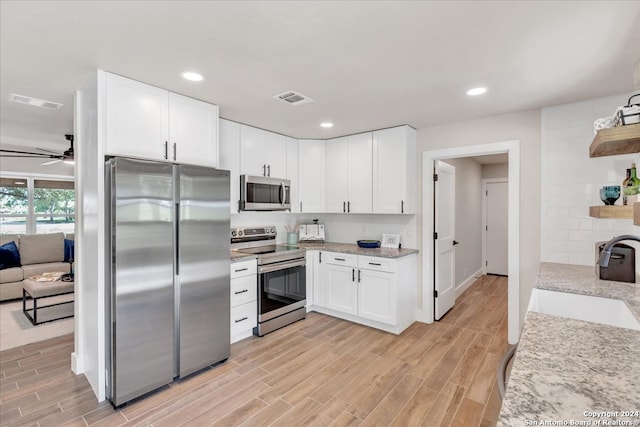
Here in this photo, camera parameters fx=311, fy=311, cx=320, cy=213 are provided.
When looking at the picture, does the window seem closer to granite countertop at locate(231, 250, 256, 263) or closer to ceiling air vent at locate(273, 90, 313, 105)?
granite countertop at locate(231, 250, 256, 263)

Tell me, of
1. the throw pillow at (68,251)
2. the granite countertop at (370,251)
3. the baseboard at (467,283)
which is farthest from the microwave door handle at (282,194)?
the throw pillow at (68,251)

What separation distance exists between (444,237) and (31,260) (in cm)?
664

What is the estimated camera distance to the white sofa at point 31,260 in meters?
4.72

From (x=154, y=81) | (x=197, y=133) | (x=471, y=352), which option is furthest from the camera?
(x=471, y=352)

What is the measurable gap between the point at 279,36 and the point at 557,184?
285 centimetres

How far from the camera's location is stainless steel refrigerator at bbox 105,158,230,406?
220cm

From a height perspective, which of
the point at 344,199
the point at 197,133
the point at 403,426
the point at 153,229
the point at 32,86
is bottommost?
the point at 403,426

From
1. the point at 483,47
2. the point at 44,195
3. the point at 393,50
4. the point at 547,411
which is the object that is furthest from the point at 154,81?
the point at 44,195

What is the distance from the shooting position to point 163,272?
239 cm

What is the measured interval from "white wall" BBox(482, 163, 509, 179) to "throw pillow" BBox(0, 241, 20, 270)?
861 cm

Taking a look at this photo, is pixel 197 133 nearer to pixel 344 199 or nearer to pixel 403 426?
pixel 344 199

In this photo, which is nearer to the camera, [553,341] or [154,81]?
[553,341]

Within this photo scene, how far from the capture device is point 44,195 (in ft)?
19.9

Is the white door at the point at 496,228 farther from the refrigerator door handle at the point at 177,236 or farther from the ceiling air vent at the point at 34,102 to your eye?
the ceiling air vent at the point at 34,102
